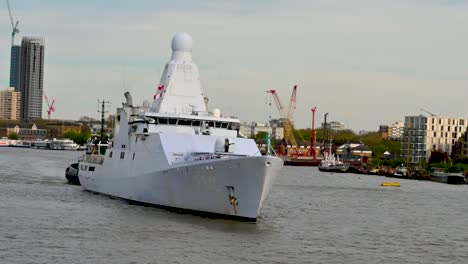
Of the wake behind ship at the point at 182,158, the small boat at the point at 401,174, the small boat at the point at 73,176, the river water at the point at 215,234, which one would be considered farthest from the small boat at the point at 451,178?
the wake behind ship at the point at 182,158

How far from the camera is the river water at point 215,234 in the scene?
1268 inches

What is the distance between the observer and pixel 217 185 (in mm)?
40469

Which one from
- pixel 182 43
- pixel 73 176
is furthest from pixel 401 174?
pixel 182 43

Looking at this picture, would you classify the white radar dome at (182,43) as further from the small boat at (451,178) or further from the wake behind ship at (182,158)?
the small boat at (451,178)

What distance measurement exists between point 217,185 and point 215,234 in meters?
4.00

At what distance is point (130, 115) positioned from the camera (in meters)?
52.5

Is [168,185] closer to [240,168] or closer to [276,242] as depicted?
[240,168]

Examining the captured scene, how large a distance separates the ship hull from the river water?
685 mm

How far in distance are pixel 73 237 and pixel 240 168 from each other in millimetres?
8545

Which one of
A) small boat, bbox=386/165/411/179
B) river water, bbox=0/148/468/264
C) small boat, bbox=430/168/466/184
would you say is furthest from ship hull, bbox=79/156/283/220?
small boat, bbox=386/165/411/179

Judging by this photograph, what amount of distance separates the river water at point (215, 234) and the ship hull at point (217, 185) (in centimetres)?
69

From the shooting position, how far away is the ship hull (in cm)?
3928

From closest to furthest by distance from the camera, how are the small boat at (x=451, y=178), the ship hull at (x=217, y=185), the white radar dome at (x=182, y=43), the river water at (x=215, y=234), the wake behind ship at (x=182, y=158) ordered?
the river water at (x=215, y=234), the ship hull at (x=217, y=185), the wake behind ship at (x=182, y=158), the white radar dome at (x=182, y=43), the small boat at (x=451, y=178)

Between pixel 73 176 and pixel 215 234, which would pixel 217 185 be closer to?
pixel 215 234
